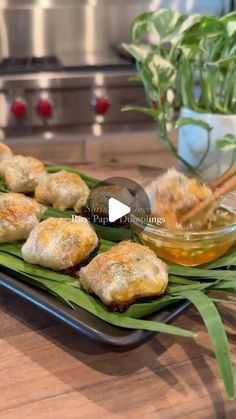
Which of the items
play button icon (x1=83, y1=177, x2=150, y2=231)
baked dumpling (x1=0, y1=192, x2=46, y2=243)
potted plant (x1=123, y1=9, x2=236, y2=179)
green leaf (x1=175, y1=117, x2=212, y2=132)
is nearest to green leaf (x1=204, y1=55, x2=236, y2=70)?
potted plant (x1=123, y1=9, x2=236, y2=179)

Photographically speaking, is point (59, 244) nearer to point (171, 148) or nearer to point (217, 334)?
point (217, 334)

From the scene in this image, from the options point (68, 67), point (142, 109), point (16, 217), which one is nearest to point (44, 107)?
point (68, 67)

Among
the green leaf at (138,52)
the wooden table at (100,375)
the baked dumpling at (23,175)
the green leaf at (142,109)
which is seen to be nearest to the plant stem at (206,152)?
the green leaf at (142,109)

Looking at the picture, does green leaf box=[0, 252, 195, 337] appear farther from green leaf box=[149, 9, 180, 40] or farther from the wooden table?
green leaf box=[149, 9, 180, 40]

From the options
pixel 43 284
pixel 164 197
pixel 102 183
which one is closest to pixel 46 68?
pixel 102 183

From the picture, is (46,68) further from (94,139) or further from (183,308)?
(183,308)
